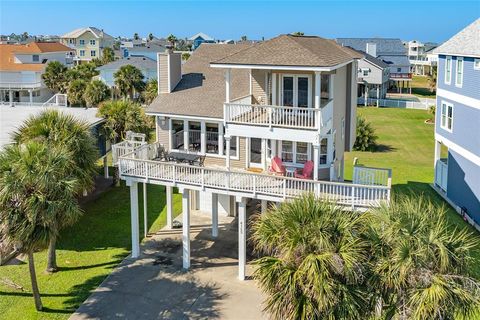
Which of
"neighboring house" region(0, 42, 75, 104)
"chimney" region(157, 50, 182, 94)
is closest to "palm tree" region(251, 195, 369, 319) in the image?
"chimney" region(157, 50, 182, 94)

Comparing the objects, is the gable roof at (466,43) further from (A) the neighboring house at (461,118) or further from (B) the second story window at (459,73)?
(B) the second story window at (459,73)

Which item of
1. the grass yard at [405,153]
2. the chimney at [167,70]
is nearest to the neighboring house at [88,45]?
the grass yard at [405,153]

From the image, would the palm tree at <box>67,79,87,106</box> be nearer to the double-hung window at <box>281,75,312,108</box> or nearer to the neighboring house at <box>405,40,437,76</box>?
the double-hung window at <box>281,75,312,108</box>

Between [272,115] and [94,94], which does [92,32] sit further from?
[272,115]

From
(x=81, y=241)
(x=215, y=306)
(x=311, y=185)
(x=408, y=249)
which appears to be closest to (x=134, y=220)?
(x=81, y=241)

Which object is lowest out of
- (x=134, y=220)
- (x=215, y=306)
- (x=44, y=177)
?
(x=215, y=306)

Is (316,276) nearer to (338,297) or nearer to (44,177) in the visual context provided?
(338,297)

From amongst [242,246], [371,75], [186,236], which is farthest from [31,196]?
[371,75]
